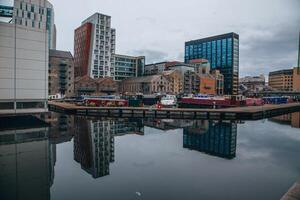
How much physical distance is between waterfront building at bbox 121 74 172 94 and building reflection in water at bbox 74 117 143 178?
7279 centimetres

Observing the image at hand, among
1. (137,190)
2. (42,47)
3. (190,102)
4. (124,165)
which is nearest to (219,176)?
(137,190)

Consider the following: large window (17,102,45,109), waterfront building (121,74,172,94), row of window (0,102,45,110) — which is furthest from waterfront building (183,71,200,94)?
row of window (0,102,45,110)

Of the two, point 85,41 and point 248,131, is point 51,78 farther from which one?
point 248,131

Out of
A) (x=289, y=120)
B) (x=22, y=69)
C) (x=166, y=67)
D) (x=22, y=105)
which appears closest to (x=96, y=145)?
(x=22, y=105)

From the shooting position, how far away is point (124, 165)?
63.9 ft

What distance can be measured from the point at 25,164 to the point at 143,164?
385 inches

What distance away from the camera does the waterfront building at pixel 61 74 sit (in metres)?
95.5

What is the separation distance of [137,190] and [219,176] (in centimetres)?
644

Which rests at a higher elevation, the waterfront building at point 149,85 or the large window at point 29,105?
the waterfront building at point 149,85

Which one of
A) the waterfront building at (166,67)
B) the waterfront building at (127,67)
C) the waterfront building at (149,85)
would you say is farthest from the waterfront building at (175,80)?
the waterfront building at (127,67)

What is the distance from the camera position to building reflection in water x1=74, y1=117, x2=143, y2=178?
63.2 feet

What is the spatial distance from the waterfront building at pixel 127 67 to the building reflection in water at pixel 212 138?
10512 centimetres

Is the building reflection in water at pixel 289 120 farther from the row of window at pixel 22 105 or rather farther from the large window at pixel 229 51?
the large window at pixel 229 51

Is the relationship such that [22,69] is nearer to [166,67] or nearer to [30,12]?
[166,67]
